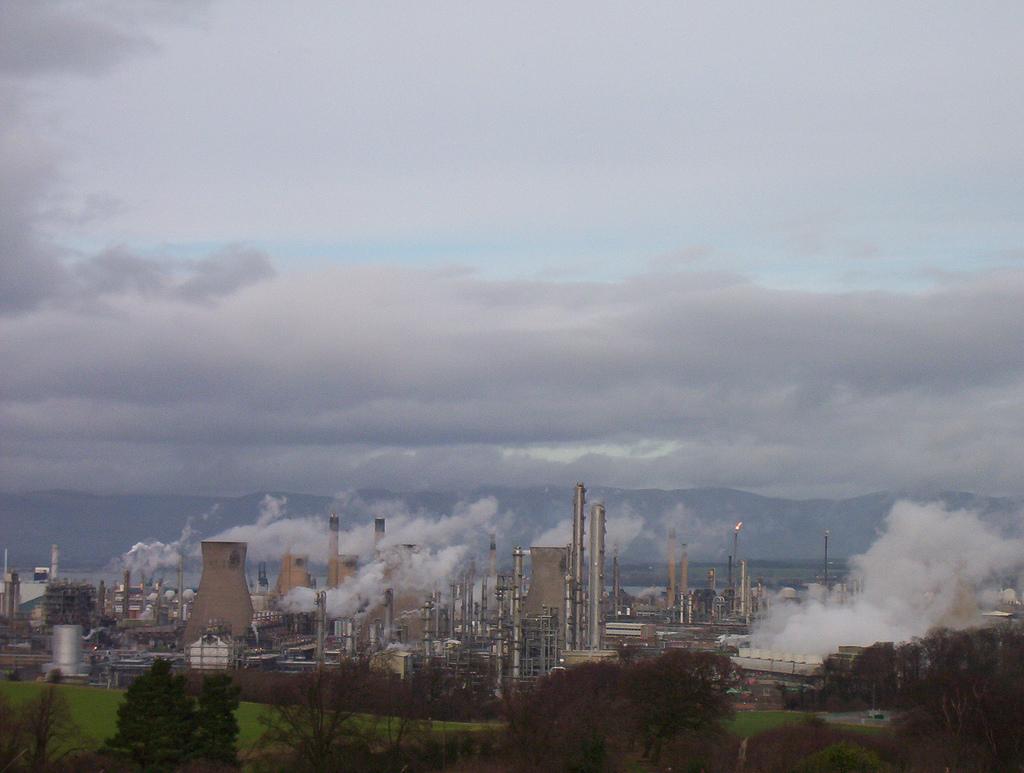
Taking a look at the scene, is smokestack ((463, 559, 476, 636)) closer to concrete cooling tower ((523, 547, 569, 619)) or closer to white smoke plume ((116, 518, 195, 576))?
concrete cooling tower ((523, 547, 569, 619))

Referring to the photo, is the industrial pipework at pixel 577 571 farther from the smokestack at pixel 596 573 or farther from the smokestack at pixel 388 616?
the smokestack at pixel 388 616

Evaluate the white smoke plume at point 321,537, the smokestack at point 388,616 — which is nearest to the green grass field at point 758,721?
the smokestack at point 388,616

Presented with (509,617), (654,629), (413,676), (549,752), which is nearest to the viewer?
(549,752)

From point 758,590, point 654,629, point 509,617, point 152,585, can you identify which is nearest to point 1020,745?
point 509,617

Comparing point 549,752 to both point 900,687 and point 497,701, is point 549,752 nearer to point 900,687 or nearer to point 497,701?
point 497,701

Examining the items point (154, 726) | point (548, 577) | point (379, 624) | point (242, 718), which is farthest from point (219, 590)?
point (154, 726)

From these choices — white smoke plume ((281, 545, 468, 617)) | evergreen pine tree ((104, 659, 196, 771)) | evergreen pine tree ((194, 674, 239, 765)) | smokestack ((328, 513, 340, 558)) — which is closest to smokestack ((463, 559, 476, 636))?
white smoke plume ((281, 545, 468, 617))
